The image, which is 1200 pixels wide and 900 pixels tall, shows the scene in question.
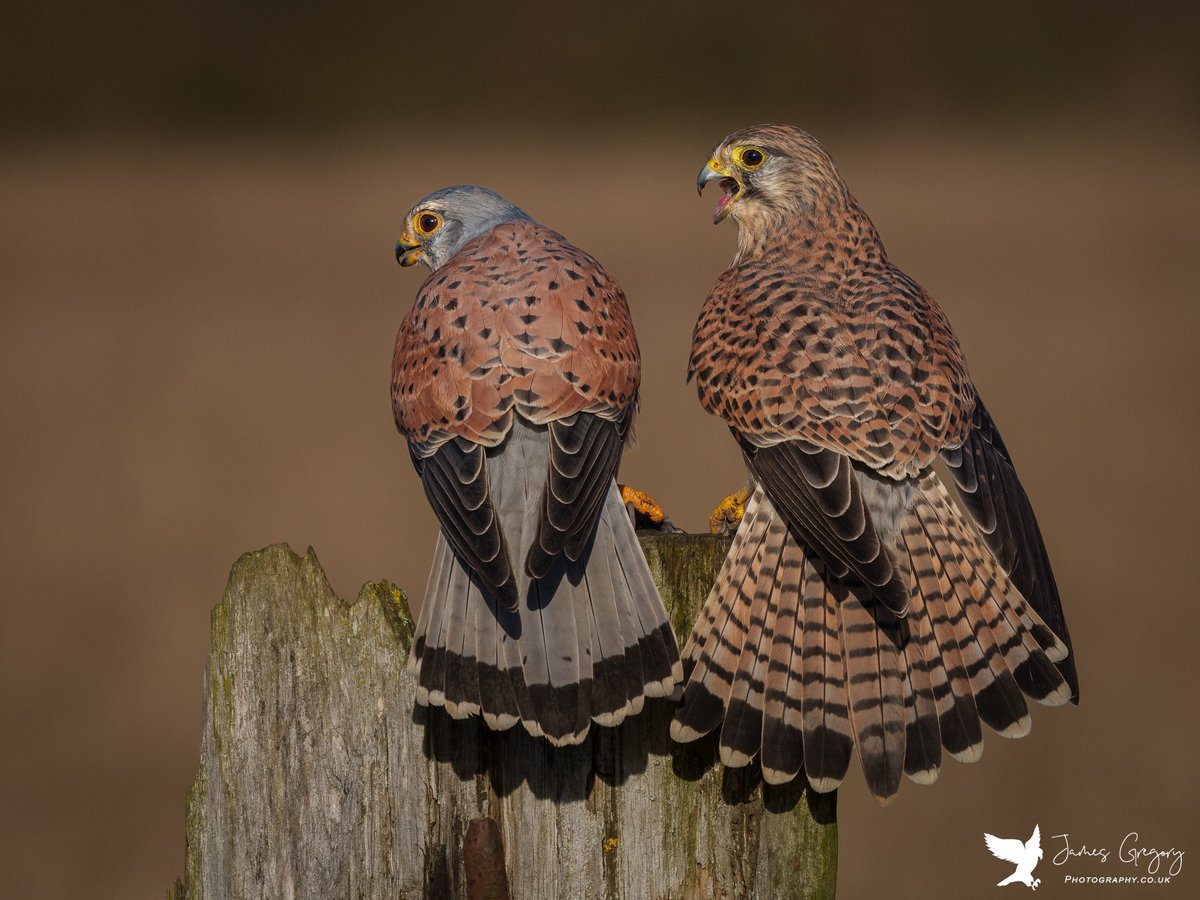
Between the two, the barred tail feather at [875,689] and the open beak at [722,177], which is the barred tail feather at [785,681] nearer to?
the barred tail feather at [875,689]

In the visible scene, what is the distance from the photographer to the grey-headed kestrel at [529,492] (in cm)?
196

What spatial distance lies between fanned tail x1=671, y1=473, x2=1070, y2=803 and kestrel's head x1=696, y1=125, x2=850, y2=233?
0.99m

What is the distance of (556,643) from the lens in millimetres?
2006

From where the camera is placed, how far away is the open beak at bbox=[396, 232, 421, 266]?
3092 mm

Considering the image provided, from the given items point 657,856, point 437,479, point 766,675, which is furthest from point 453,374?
point 657,856

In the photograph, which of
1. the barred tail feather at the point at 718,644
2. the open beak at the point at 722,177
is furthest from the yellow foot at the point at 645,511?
the open beak at the point at 722,177

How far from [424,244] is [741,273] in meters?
0.87

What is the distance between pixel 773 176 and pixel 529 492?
115 centimetres

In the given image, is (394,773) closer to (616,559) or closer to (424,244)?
(616,559)

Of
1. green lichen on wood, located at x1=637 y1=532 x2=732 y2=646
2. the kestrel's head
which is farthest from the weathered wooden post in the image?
the kestrel's head

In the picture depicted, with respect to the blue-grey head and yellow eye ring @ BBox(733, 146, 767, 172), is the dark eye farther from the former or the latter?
yellow eye ring @ BBox(733, 146, 767, 172)

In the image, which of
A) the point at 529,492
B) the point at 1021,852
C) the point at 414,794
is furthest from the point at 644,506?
the point at 1021,852

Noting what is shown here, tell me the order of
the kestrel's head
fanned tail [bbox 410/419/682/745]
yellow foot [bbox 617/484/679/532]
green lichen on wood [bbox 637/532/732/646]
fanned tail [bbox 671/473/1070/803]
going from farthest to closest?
the kestrel's head, yellow foot [bbox 617/484/679/532], green lichen on wood [bbox 637/532/732/646], fanned tail [bbox 671/473/1070/803], fanned tail [bbox 410/419/682/745]

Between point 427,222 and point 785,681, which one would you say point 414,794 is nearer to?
point 785,681
